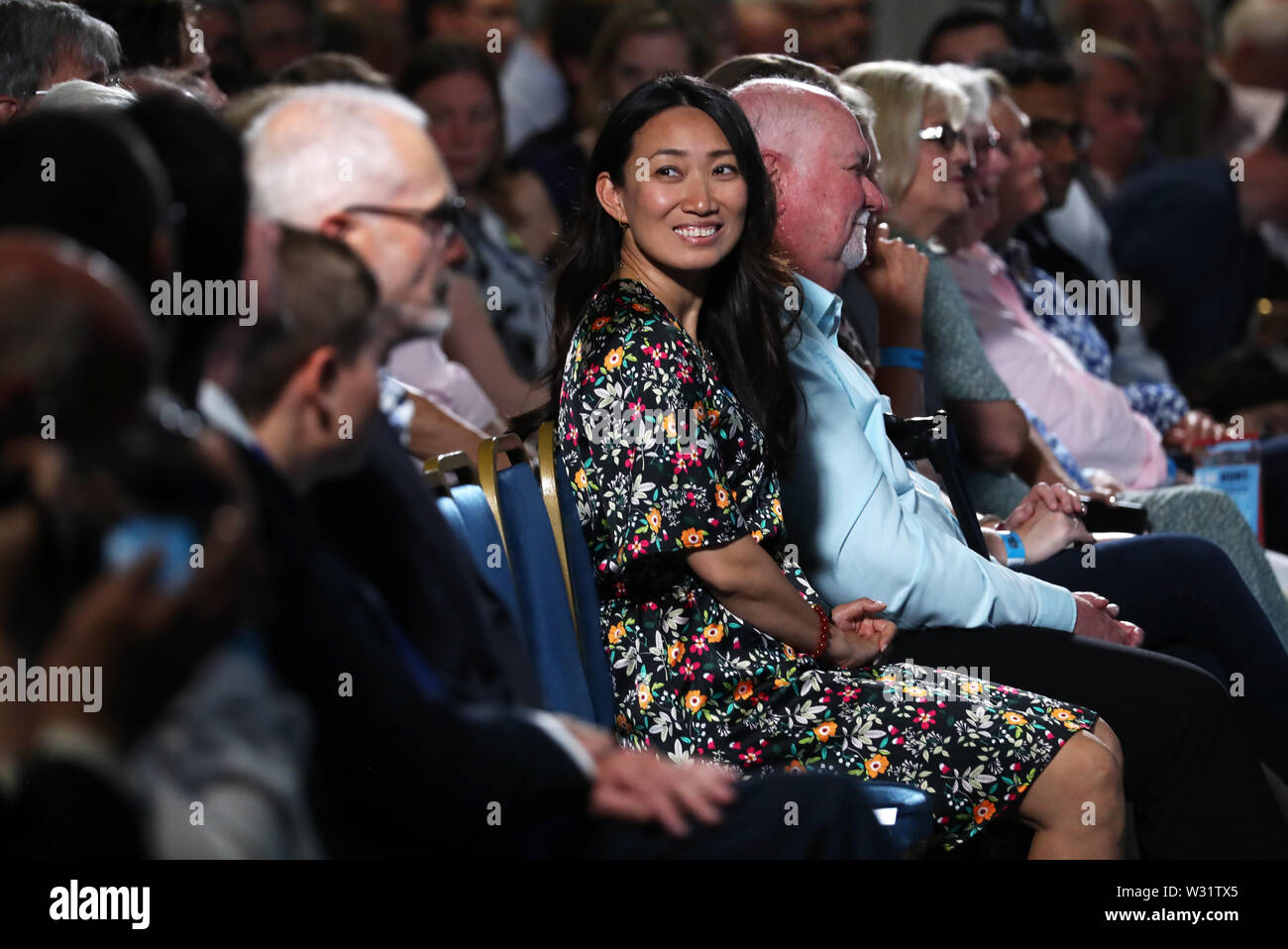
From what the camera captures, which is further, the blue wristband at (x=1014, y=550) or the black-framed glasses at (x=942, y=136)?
the black-framed glasses at (x=942, y=136)

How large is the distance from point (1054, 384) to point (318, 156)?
2615mm

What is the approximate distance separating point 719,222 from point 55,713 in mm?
1379

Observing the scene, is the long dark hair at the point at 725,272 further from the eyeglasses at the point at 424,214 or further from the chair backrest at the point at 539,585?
the eyeglasses at the point at 424,214

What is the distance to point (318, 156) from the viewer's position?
136 centimetres

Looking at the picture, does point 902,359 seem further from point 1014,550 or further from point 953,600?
point 953,600

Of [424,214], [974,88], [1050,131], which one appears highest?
[1050,131]

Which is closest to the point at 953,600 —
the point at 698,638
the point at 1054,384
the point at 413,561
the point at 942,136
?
the point at 698,638

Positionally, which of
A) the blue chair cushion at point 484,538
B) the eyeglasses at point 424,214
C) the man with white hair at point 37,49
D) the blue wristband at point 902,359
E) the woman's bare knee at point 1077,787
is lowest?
the woman's bare knee at point 1077,787

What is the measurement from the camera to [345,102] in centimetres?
141

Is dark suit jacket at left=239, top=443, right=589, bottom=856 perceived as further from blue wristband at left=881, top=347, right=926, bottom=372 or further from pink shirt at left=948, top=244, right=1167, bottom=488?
pink shirt at left=948, top=244, right=1167, bottom=488

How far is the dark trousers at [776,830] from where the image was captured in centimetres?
146

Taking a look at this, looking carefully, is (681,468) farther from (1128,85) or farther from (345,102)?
(1128,85)

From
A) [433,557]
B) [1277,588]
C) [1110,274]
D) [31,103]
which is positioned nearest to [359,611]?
[433,557]

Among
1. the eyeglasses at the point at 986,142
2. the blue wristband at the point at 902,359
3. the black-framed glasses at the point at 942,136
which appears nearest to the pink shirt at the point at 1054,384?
the eyeglasses at the point at 986,142
